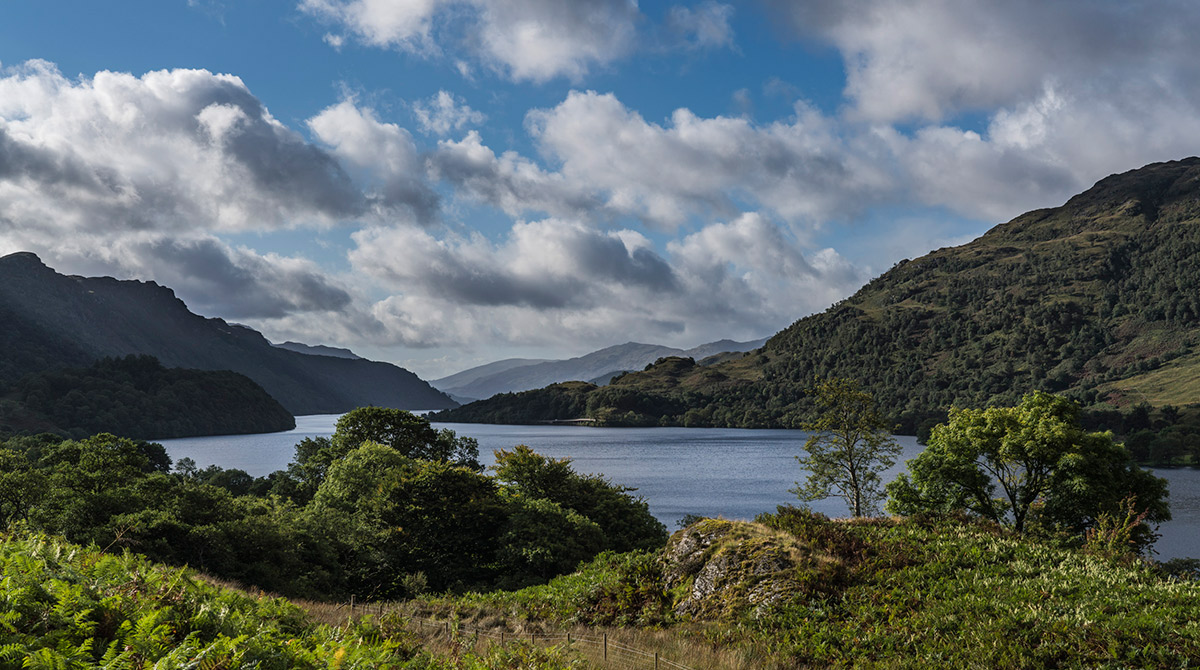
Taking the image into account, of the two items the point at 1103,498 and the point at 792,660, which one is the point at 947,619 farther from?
the point at 1103,498

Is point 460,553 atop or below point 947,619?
below

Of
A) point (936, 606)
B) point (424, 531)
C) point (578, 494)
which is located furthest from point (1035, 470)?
point (424, 531)

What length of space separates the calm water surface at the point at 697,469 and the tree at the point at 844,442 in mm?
8149

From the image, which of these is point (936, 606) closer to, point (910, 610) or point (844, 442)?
point (910, 610)

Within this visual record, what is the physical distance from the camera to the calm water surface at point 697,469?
73.4 m

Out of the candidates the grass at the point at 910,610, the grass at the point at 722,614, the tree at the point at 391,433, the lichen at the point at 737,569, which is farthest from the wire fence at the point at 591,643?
the tree at the point at 391,433

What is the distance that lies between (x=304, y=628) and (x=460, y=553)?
2970cm

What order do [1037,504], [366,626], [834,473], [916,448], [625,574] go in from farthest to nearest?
[916,448] < [834,473] < [1037,504] < [625,574] < [366,626]

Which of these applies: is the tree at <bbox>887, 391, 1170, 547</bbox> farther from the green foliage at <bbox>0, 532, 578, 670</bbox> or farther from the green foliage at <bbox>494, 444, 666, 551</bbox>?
the green foliage at <bbox>0, 532, 578, 670</bbox>

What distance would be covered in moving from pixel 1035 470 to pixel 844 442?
14565mm

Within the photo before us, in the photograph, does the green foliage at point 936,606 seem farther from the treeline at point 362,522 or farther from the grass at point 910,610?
the treeline at point 362,522

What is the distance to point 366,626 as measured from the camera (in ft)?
31.9

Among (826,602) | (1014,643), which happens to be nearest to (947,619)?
(1014,643)

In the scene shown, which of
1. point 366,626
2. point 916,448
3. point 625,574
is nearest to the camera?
point 366,626
